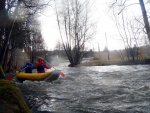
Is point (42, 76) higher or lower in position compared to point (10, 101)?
lower

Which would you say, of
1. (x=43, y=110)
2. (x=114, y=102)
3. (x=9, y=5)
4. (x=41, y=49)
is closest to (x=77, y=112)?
(x=43, y=110)

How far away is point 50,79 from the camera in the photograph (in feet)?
39.6

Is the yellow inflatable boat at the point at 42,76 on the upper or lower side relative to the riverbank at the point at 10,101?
lower

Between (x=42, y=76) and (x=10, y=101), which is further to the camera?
(x=42, y=76)

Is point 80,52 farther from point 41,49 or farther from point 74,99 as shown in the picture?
point 74,99

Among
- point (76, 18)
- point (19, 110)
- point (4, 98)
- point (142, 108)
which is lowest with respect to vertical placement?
point (142, 108)

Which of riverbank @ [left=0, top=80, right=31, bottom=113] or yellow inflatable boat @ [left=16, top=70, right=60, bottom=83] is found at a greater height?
riverbank @ [left=0, top=80, right=31, bottom=113]

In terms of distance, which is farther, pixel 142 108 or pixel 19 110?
pixel 142 108

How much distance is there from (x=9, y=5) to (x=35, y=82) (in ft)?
20.6

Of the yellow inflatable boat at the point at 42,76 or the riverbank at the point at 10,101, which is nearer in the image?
the riverbank at the point at 10,101

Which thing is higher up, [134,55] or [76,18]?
[76,18]

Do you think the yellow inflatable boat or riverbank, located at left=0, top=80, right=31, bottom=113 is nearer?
riverbank, located at left=0, top=80, right=31, bottom=113

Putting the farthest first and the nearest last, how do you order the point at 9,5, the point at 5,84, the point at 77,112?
the point at 9,5 → the point at 77,112 → the point at 5,84

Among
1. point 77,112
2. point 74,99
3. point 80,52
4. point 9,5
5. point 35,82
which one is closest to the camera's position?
point 77,112
